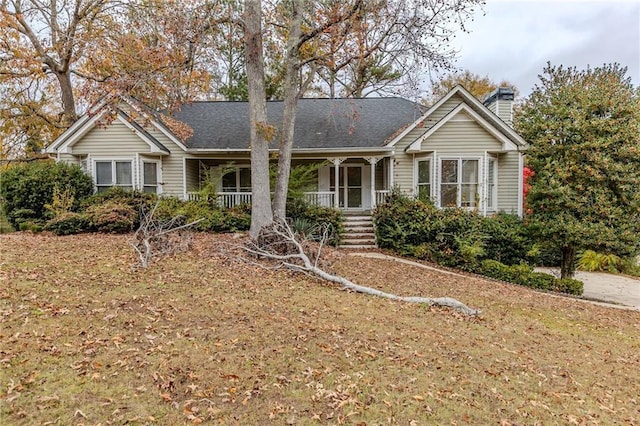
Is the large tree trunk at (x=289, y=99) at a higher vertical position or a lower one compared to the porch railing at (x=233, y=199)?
higher

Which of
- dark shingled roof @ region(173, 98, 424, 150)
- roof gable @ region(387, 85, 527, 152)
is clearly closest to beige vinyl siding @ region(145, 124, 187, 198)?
dark shingled roof @ region(173, 98, 424, 150)

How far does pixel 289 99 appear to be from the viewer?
1123 centimetres

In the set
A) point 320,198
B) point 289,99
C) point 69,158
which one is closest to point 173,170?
point 69,158

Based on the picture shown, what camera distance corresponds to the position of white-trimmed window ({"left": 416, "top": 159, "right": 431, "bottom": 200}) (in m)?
15.2

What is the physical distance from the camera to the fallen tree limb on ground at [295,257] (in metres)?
7.38

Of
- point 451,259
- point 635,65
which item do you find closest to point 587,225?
point 451,259

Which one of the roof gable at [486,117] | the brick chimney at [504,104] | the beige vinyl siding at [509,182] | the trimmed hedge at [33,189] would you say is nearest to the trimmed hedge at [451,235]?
the beige vinyl siding at [509,182]

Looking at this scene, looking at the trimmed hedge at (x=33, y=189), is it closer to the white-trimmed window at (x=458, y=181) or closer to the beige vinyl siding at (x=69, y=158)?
the beige vinyl siding at (x=69, y=158)

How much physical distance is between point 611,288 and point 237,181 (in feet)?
48.9

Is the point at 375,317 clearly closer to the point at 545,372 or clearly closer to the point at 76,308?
the point at 545,372

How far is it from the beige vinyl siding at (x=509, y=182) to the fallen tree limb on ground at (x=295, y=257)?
9533 millimetres

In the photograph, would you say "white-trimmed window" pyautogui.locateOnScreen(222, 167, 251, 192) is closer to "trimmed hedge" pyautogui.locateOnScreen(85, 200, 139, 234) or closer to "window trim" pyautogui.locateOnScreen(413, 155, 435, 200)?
"trimmed hedge" pyautogui.locateOnScreen(85, 200, 139, 234)

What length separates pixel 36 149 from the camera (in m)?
A: 22.5

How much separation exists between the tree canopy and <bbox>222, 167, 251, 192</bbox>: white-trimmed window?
458 inches
